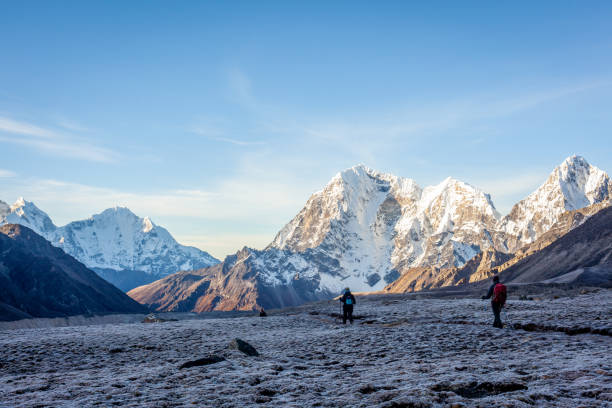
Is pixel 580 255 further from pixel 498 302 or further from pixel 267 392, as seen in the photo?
pixel 267 392

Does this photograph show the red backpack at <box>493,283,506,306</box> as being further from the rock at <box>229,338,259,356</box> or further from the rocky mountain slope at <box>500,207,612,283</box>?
the rocky mountain slope at <box>500,207,612,283</box>

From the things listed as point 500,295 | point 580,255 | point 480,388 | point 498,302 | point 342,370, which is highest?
point 580,255

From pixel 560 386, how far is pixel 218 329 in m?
21.3

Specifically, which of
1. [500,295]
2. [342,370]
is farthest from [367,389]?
[500,295]

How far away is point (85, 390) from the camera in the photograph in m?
11.2

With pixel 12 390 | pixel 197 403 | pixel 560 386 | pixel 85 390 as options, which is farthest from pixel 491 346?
pixel 12 390

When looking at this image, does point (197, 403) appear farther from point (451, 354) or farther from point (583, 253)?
point (583, 253)

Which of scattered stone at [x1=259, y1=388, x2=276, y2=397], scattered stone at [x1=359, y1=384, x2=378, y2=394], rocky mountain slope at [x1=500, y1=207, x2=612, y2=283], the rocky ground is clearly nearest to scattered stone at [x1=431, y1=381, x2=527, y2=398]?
the rocky ground

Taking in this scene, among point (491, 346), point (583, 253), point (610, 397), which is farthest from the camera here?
point (583, 253)

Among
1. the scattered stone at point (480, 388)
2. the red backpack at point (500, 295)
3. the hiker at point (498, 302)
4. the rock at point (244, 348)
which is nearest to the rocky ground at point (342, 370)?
the scattered stone at point (480, 388)

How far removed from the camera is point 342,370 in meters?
13.0

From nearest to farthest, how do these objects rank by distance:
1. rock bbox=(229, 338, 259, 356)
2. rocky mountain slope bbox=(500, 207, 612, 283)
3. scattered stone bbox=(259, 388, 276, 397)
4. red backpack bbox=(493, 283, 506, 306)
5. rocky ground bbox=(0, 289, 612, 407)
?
rocky ground bbox=(0, 289, 612, 407) < scattered stone bbox=(259, 388, 276, 397) < rock bbox=(229, 338, 259, 356) < red backpack bbox=(493, 283, 506, 306) < rocky mountain slope bbox=(500, 207, 612, 283)

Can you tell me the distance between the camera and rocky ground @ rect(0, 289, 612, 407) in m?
9.40

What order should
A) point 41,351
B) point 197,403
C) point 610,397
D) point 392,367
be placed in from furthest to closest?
point 41,351
point 392,367
point 197,403
point 610,397
